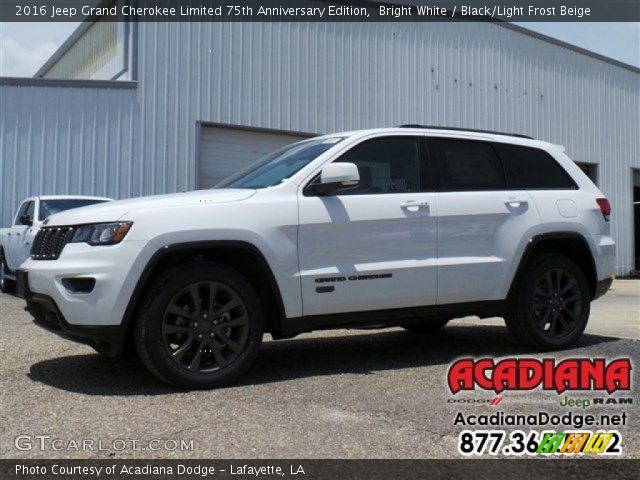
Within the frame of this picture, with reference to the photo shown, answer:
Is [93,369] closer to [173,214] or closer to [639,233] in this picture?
[173,214]

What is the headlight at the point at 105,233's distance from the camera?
4559 millimetres

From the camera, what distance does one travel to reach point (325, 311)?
202 inches

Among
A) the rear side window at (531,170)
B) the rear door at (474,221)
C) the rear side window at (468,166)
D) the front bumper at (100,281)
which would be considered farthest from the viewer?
the rear side window at (531,170)

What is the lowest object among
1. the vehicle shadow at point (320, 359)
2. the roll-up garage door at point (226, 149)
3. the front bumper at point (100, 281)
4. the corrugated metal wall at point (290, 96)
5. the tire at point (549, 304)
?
the vehicle shadow at point (320, 359)

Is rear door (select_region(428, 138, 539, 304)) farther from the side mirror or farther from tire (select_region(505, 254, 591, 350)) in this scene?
the side mirror

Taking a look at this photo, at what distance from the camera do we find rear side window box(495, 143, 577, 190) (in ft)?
20.1

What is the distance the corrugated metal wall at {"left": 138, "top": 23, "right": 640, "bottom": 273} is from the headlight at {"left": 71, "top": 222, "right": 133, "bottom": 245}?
10.6 m

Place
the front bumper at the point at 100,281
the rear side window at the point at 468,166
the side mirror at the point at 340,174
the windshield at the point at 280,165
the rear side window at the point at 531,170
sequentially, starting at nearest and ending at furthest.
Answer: the front bumper at the point at 100,281, the side mirror at the point at 340,174, the windshield at the point at 280,165, the rear side window at the point at 468,166, the rear side window at the point at 531,170

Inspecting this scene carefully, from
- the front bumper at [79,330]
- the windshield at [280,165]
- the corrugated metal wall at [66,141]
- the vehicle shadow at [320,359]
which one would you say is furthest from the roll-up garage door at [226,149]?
the front bumper at [79,330]

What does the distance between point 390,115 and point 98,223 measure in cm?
1453

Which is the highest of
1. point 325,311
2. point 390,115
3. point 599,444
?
point 390,115

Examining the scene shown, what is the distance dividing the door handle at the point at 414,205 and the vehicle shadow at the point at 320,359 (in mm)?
1190

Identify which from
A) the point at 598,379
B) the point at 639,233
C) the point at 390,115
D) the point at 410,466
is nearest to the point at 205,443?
the point at 410,466

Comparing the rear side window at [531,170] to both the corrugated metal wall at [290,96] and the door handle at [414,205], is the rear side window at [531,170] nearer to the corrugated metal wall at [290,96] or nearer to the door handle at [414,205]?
the door handle at [414,205]
